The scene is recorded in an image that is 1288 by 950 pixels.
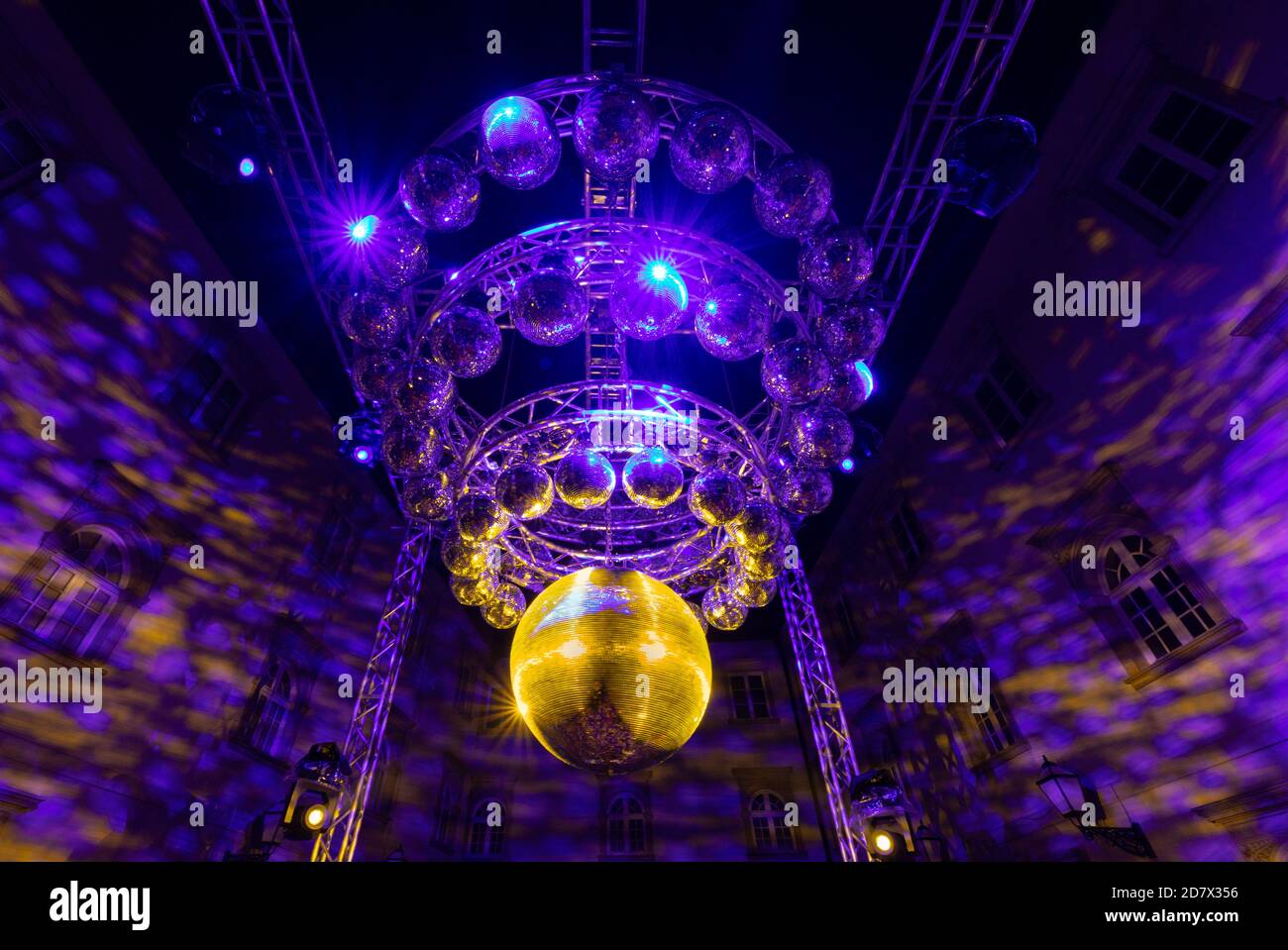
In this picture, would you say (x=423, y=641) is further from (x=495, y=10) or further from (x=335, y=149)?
(x=495, y=10)

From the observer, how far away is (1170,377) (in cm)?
478

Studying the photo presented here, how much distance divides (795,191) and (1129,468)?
4.15 meters

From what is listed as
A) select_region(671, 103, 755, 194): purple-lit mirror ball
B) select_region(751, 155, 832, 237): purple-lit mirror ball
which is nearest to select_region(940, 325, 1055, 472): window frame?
select_region(751, 155, 832, 237): purple-lit mirror ball

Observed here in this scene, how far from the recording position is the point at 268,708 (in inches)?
271

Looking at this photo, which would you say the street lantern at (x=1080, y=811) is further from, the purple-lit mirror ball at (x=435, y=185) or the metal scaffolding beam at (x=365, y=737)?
the purple-lit mirror ball at (x=435, y=185)

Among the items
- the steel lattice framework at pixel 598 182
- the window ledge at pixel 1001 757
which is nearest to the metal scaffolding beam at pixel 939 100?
the steel lattice framework at pixel 598 182

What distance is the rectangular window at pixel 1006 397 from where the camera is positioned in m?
6.36

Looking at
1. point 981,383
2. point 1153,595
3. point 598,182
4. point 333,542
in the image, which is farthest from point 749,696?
point 598,182

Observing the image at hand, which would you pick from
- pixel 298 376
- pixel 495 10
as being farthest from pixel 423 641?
pixel 495 10

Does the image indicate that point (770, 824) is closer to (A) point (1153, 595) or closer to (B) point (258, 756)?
(A) point (1153, 595)

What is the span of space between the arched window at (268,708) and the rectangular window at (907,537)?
26.1ft

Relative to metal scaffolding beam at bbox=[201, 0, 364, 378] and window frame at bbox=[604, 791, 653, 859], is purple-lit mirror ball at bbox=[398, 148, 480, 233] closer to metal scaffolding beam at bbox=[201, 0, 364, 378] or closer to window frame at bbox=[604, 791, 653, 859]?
metal scaffolding beam at bbox=[201, 0, 364, 378]

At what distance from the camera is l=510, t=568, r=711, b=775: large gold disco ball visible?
2.92m
